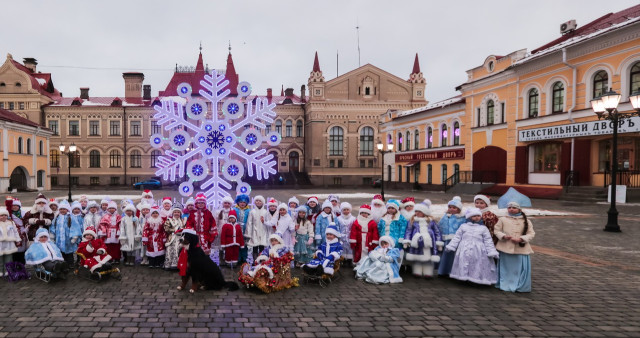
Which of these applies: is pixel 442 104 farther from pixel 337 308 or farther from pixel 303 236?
pixel 337 308

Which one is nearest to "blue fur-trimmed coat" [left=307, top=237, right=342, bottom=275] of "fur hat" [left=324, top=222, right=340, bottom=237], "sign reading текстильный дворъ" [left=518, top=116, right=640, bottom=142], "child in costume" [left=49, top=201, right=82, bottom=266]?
"fur hat" [left=324, top=222, right=340, bottom=237]

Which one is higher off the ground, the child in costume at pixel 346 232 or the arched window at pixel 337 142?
the arched window at pixel 337 142

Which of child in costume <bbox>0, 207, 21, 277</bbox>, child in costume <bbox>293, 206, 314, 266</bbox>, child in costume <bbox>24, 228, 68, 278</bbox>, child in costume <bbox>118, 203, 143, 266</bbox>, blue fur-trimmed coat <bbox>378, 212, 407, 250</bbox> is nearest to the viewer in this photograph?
child in costume <bbox>24, 228, 68, 278</bbox>

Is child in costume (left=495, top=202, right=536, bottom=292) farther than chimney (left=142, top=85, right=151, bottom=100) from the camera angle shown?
No

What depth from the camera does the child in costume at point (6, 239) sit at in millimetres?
6801

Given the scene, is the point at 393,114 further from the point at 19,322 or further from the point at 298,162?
the point at 19,322

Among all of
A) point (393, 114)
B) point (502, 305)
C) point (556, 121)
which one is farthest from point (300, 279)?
point (393, 114)

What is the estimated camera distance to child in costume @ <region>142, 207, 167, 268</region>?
7645 mm

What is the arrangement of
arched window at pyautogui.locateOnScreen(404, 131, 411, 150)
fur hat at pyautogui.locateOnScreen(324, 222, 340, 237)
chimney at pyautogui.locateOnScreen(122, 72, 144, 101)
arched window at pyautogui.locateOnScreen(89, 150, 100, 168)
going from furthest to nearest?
1. chimney at pyautogui.locateOnScreen(122, 72, 144, 101)
2. arched window at pyautogui.locateOnScreen(89, 150, 100, 168)
3. arched window at pyautogui.locateOnScreen(404, 131, 411, 150)
4. fur hat at pyautogui.locateOnScreen(324, 222, 340, 237)

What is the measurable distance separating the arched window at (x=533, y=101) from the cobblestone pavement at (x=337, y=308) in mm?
18863

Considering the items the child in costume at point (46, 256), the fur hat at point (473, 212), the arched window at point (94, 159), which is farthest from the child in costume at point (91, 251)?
the arched window at point (94, 159)

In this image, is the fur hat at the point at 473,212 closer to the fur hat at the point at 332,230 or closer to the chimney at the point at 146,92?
the fur hat at the point at 332,230

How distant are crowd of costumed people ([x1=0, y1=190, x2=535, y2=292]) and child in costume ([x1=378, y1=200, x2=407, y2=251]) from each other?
19 millimetres

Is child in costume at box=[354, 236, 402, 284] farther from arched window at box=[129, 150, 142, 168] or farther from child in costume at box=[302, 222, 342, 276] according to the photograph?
arched window at box=[129, 150, 142, 168]
